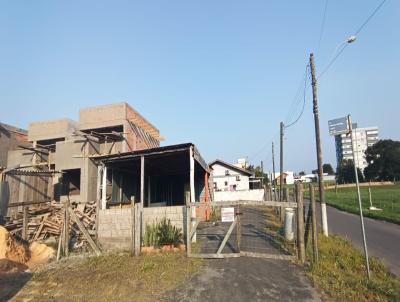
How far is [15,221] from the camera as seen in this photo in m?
15.9

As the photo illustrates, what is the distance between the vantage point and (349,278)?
7324mm

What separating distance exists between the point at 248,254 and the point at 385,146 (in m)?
91.5

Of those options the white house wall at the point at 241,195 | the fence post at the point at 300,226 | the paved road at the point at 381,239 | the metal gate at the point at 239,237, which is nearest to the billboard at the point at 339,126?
the fence post at the point at 300,226

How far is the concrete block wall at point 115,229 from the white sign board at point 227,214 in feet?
13.6

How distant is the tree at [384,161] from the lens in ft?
271

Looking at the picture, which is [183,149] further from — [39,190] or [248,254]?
[39,190]

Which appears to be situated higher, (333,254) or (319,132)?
(319,132)

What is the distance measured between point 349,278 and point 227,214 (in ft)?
12.4

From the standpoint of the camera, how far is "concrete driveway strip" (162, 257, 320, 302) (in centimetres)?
676

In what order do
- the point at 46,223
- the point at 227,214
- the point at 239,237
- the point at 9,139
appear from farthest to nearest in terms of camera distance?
the point at 9,139 → the point at 46,223 → the point at 227,214 → the point at 239,237

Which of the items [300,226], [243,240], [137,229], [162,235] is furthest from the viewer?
[243,240]

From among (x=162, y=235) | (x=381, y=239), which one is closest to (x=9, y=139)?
(x=162, y=235)

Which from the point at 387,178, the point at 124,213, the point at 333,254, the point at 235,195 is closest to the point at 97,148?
the point at 124,213

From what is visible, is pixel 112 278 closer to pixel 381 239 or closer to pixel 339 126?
pixel 339 126
